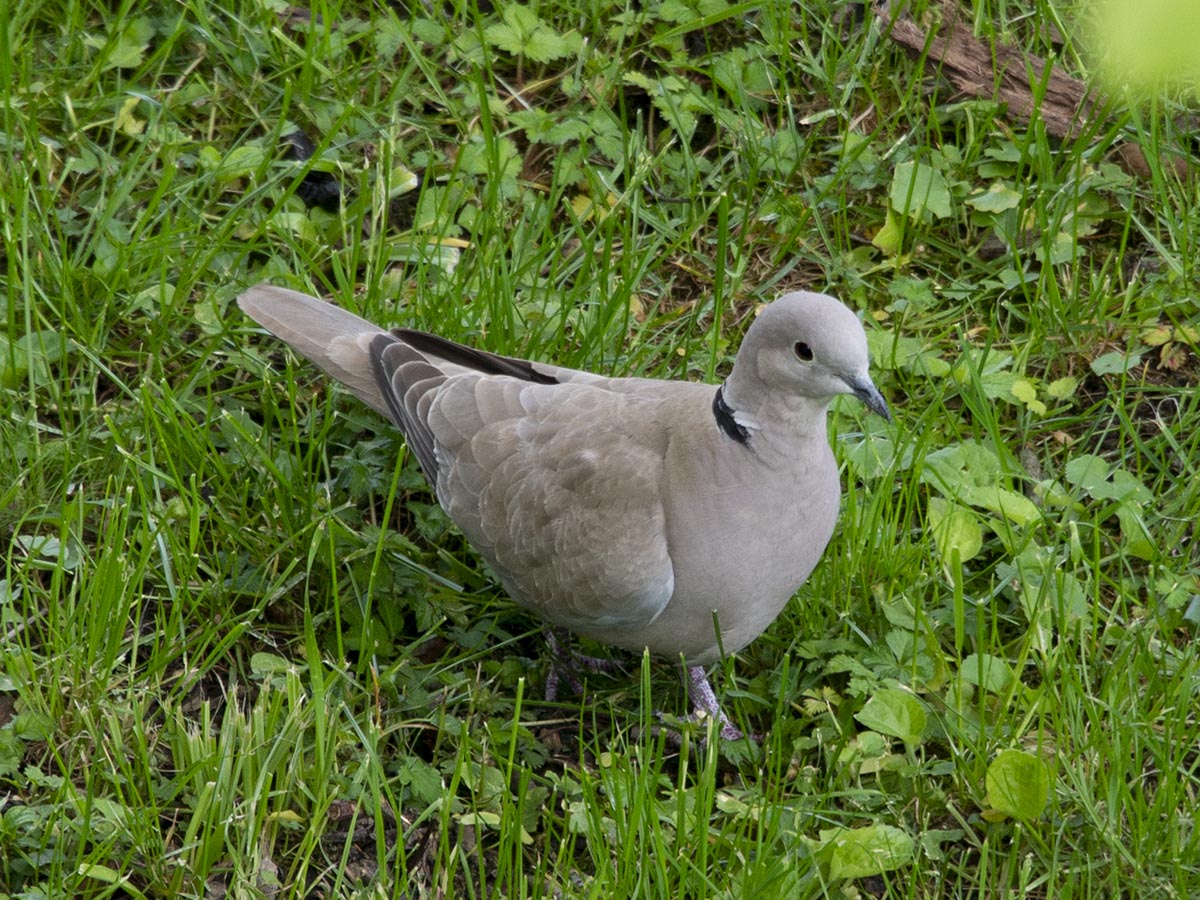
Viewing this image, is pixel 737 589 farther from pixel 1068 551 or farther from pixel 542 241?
pixel 542 241

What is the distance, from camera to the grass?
9.87 feet

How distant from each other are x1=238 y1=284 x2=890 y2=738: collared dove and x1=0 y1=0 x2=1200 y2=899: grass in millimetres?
255

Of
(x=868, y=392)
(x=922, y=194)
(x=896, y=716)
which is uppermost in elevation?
(x=922, y=194)

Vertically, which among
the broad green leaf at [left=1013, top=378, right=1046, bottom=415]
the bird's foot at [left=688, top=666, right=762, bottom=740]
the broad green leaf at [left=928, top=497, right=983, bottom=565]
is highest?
the broad green leaf at [left=1013, top=378, right=1046, bottom=415]

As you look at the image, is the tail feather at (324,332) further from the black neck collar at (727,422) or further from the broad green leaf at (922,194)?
the broad green leaf at (922,194)

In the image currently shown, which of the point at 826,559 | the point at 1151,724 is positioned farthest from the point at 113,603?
the point at 1151,724

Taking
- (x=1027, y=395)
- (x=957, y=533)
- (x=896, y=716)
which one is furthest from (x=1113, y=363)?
(x=896, y=716)

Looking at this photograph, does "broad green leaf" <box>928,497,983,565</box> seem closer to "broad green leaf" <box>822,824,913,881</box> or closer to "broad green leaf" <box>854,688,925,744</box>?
"broad green leaf" <box>854,688,925,744</box>

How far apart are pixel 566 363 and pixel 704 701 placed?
1.06 m

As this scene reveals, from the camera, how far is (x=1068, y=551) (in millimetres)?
3652

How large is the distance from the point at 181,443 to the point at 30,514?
410 mm

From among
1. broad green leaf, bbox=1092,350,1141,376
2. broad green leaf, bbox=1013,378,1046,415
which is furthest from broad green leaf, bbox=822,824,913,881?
broad green leaf, bbox=1092,350,1141,376

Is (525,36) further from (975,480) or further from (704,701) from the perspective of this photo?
(704,701)

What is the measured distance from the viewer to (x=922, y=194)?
4.41m
